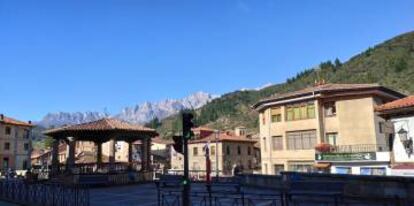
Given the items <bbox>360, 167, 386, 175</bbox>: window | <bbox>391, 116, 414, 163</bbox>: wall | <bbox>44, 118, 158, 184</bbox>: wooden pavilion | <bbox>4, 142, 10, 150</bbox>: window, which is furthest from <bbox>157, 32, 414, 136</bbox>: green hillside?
<bbox>4, 142, 10, 150</bbox>: window

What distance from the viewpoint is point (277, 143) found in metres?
41.8

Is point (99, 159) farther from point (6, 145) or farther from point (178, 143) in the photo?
point (6, 145)

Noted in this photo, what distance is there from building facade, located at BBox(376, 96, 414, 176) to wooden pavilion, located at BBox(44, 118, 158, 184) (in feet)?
57.4

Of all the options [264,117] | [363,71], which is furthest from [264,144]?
[363,71]

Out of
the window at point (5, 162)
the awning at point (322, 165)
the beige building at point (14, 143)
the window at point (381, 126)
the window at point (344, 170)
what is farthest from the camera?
the beige building at point (14, 143)

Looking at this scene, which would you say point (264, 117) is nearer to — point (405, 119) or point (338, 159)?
point (338, 159)

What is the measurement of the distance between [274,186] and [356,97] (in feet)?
58.9

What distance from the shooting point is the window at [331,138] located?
37.3 meters

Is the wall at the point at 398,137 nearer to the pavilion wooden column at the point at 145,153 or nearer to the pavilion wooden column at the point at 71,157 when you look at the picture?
the pavilion wooden column at the point at 145,153

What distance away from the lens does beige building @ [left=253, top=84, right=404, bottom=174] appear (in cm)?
3350

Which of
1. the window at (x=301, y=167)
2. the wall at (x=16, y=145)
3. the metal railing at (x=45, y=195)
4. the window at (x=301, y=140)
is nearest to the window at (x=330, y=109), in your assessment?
the window at (x=301, y=140)

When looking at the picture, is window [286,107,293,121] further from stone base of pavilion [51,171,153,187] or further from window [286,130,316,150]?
stone base of pavilion [51,171,153,187]

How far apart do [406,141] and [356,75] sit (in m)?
83.5

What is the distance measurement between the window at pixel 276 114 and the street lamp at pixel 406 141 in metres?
19.2
